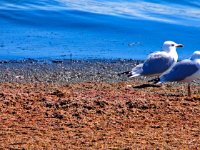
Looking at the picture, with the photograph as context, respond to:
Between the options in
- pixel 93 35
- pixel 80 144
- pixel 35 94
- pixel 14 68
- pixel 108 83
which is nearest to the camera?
pixel 80 144

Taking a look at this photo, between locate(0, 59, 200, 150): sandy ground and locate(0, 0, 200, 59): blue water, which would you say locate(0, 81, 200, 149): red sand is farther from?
locate(0, 0, 200, 59): blue water

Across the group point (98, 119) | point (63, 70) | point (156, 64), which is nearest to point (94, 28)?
point (63, 70)

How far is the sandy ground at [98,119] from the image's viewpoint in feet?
22.1

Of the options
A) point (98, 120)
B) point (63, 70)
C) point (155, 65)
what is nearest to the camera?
point (98, 120)

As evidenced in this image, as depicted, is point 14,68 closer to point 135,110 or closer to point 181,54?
point 181,54

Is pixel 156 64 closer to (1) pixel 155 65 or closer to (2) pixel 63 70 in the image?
(1) pixel 155 65

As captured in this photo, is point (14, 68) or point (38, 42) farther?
point (38, 42)

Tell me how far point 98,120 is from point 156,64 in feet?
13.4

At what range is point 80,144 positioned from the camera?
6664 millimetres

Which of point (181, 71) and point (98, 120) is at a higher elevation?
point (181, 71)

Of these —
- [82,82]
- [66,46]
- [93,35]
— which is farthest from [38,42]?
[82,82]

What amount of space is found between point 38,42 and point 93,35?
1.96 m

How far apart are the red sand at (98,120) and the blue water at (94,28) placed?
221 inches

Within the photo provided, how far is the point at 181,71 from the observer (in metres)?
10.8
